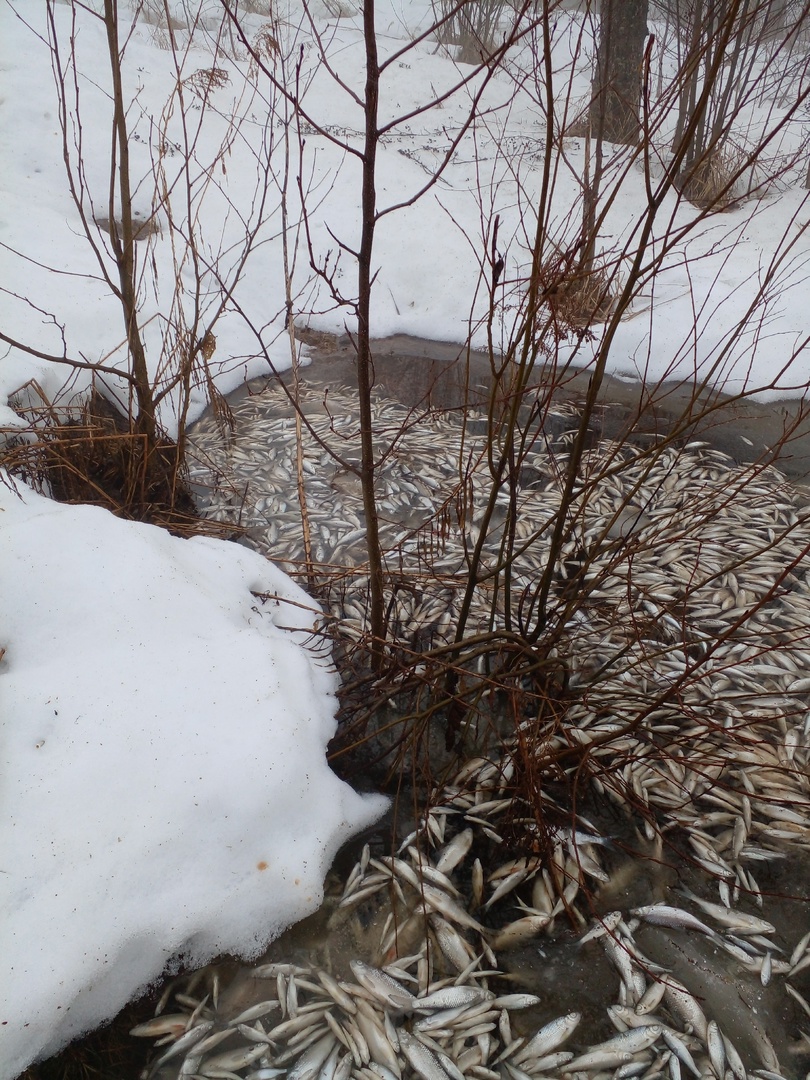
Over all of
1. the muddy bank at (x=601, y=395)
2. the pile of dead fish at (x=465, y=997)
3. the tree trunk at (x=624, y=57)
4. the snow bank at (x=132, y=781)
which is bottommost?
the pile of dead fish at (x=465, y=997)

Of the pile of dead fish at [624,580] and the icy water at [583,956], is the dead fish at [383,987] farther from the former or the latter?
the pile of dead fish at [624,580]

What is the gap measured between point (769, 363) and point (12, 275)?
17.9 feet

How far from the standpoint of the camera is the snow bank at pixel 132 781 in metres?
1.62

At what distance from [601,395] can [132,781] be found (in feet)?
14.2

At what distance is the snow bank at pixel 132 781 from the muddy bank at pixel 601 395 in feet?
7.30

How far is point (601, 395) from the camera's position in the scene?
16.8 ft

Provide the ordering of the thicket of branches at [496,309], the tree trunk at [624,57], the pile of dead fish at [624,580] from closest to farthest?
the thicket of branches at [496,309]
the pile of dead fish at [624,580]
the tree trunk at [624,57]

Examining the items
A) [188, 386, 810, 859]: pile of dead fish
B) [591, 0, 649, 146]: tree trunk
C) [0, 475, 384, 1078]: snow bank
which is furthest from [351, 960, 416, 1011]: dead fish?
[591, 0, 649, 146]: tree trunk

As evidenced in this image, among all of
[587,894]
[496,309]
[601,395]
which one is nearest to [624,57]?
[496,309]

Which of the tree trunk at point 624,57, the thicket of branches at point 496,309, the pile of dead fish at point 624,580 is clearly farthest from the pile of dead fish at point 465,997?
the tree trunk at point 624,57

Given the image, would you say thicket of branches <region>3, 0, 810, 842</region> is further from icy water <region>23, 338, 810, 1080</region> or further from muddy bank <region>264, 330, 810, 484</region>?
icy water <region>23, 338, 810, 1080</region>

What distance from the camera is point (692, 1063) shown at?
164 centimetres

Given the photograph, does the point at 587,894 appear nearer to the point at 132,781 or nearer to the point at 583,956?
the point at 583,956

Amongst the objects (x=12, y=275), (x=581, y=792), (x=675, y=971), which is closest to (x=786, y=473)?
(x=581, y=792)
